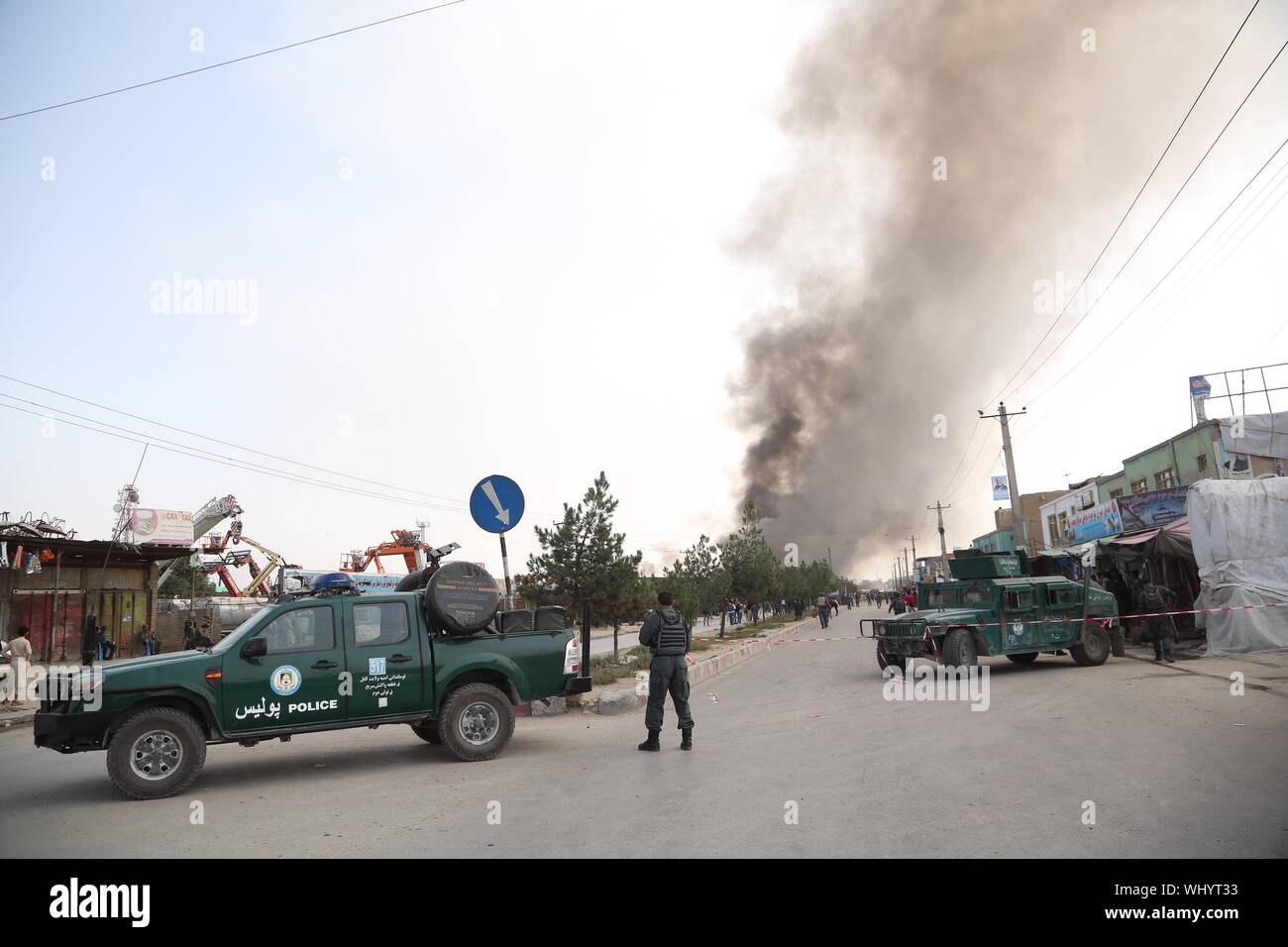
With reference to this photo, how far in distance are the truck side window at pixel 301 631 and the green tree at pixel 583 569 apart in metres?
8.69

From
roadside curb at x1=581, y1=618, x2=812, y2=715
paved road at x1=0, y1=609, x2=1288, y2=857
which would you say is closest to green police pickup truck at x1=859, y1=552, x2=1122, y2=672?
paved road at x1=0, y1=609, x2=1288, y2=857

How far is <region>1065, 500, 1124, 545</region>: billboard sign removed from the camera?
24.6 metres

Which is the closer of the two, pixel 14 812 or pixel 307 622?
pixel 14 812

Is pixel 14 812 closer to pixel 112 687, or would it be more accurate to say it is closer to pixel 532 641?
pixel 112 687

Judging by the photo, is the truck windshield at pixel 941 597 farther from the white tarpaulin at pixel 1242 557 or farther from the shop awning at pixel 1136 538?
the shop awning at pixel 1136 538

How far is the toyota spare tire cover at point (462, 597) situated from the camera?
25.9 ft

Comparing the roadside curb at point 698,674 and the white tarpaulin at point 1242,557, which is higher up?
the white tarpaulin at point 1242,557

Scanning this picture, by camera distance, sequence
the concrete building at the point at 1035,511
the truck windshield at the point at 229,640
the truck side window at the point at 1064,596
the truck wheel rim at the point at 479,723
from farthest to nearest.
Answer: the concrete building at the point at 1035,511, the truck side window at the point at 1064,596, the truck wheel rim at the point at 479,723, the truck windshield at the point at 229,640

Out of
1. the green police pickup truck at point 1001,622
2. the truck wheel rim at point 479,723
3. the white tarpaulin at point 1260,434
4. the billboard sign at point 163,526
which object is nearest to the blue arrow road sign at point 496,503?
the truck wheel rim at point 479,723

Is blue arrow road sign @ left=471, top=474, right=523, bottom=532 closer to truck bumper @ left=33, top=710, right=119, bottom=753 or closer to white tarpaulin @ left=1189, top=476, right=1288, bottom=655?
truck bumper @ left=33, top=710, right=119, bottom=753

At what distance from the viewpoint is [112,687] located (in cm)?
660

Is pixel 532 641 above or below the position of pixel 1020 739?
above
